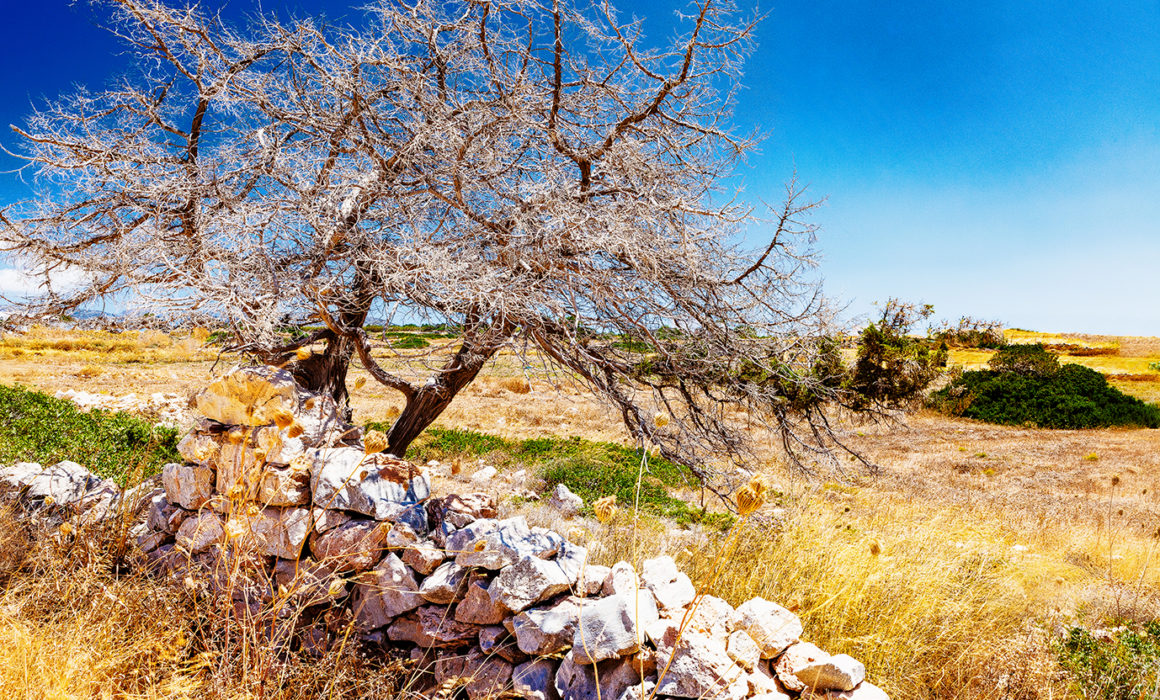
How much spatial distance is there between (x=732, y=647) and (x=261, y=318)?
3390 mm

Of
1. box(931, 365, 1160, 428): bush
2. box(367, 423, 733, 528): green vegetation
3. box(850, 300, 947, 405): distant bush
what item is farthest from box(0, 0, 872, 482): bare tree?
box(931, 365, 1160, 428): bush

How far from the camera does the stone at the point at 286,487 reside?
350 centimetres

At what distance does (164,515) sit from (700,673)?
4.03 metres

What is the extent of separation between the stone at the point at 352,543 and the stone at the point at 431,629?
408 mm

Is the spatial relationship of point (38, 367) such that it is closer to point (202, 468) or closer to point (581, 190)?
point (202, 468)

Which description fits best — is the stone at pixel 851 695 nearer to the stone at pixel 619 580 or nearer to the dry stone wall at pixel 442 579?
the dry stone wall at pixel 442 579

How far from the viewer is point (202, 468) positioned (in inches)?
156

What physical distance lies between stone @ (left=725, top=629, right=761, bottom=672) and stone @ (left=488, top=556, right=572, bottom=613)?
2.91ft

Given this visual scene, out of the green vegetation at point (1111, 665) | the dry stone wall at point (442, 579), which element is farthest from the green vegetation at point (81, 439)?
the green vegetation at point (1111, 665)

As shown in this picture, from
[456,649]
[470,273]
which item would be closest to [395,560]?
[456,649]

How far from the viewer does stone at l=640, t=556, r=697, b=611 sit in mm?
2859

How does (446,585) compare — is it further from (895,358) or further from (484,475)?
(895,358)

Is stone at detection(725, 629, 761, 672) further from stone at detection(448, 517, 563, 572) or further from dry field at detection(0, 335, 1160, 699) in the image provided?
stone at detection(448, 517, 563, 572)

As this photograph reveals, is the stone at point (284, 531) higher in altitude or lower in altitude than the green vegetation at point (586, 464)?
higher
